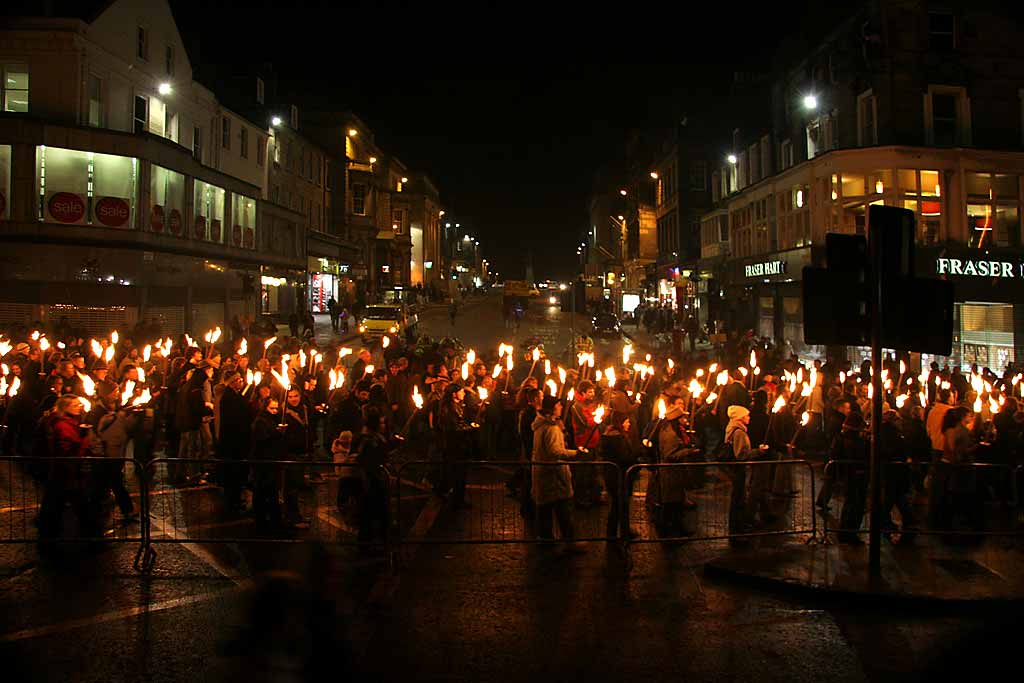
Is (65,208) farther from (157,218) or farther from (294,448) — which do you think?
(294,448)

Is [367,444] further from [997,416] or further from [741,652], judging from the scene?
[997,416]

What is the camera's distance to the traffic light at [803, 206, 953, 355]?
798 cm

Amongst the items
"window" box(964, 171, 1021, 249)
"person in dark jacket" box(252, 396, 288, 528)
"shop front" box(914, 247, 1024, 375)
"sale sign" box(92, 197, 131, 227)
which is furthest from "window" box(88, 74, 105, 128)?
"window" box(964, 171, 1021, 249)

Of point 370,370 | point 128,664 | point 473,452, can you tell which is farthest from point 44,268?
point 128,664

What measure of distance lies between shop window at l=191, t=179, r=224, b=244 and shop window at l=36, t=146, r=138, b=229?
4.90 m

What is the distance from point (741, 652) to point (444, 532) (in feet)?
13.8

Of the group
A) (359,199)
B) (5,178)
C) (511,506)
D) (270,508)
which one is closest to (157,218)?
(5,178)

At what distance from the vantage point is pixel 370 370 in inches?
607

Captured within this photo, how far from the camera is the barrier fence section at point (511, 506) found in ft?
29.0

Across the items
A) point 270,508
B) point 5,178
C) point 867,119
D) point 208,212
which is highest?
point 867,119

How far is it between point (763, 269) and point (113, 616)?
32.7 m

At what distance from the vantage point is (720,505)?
11.1 meters

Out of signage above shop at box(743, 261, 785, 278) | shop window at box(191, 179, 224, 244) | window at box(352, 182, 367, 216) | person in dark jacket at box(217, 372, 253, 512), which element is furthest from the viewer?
window at box(352, 182, 367, 216)

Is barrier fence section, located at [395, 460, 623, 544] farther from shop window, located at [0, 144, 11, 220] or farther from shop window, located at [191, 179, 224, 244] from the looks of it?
shop window, located at [191, 179, 224, 244]
